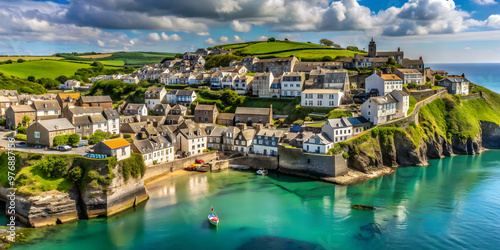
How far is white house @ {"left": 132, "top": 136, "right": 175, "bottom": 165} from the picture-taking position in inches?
1688

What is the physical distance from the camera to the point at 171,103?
2963 inches

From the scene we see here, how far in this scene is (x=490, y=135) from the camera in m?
64.4

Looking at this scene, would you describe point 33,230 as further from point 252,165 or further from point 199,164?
point 252,165

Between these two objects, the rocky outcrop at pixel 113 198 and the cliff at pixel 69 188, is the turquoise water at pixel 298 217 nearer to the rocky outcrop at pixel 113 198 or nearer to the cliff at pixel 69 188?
the rocky outcrop at pixel 113 198

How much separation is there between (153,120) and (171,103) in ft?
50.8

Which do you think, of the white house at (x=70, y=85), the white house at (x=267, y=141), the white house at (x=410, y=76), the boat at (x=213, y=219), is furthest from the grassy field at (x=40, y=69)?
the boat at (x=213, y=219)

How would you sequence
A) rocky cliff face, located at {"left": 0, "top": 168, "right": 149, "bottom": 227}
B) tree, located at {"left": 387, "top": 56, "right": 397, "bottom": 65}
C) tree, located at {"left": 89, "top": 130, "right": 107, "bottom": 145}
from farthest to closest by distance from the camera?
tree, located at {"left": 387, "top": 56, "right": 397, "bottom": 65}
tree, located at {"left": 89, "top": 130, "right": 107, "bottom": 145}
rocky cliff face, located at {"left": 0, "top": 168, "right": 149, "bottom": 227}

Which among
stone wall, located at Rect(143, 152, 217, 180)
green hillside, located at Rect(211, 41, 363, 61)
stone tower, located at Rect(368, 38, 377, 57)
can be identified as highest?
green hillside, located at Rect(211, 41, 363, 61)

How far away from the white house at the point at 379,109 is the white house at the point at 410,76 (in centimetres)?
1774

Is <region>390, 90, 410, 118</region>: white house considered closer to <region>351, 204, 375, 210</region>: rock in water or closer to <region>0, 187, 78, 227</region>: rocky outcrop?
<region>351, 204, 375, 210</region>: rock in water

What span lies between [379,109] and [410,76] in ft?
81.2

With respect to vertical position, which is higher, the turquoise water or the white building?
the white building

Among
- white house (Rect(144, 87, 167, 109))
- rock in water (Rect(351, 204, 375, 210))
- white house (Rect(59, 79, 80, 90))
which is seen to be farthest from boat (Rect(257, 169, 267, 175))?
white house (Rect(59, 79, 80, 90))

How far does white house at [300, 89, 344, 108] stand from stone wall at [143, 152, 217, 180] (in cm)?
2210
